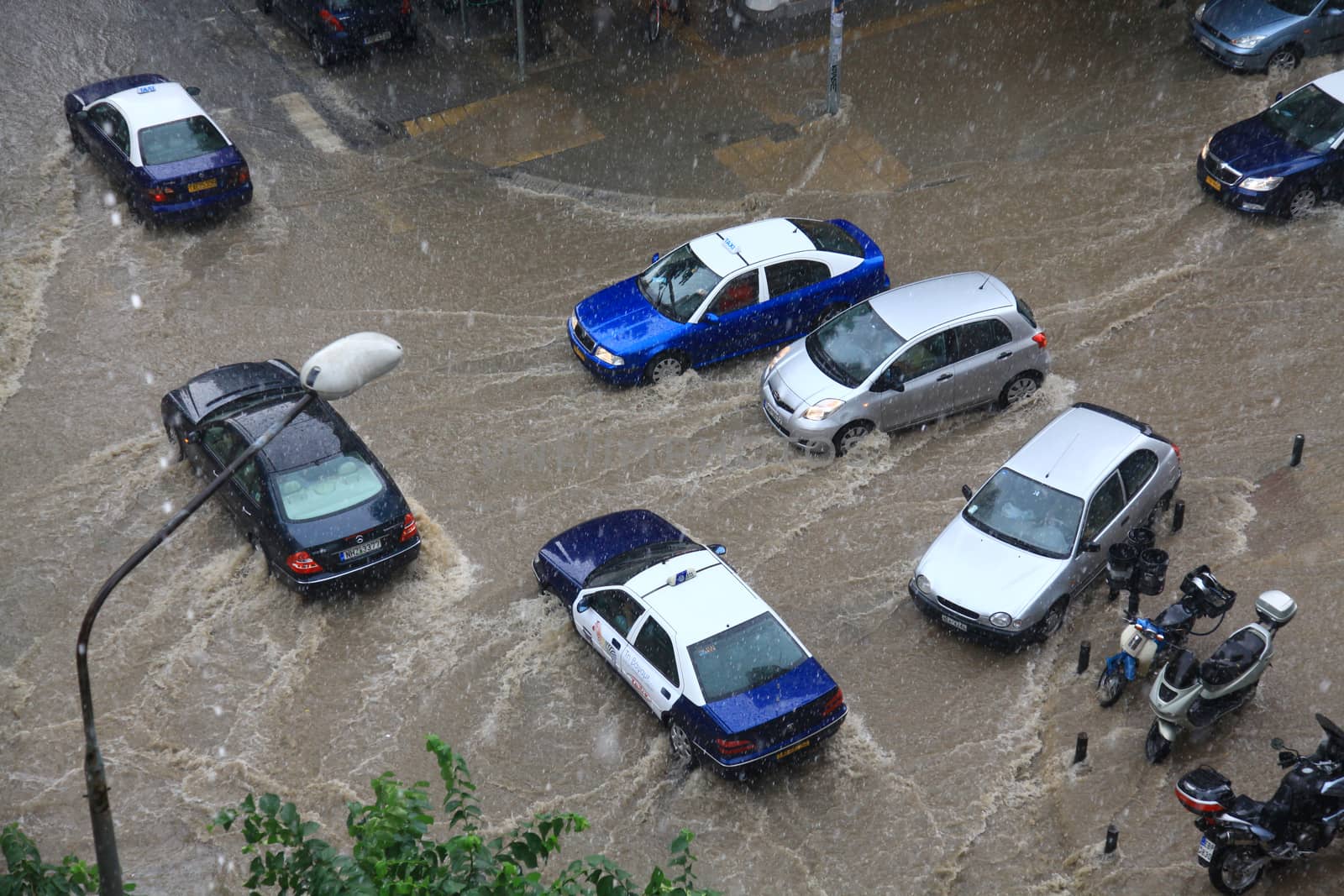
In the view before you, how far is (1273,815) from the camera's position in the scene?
10.2 metres

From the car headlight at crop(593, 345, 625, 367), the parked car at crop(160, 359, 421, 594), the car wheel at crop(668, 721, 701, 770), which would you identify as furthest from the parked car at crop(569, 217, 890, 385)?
the car wheel at crop(668, 721, 701, 770)

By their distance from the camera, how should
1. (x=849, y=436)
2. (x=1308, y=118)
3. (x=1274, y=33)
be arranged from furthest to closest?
(x=1274, y=33)
(x=1308, y=118)
(x=849, y=436)

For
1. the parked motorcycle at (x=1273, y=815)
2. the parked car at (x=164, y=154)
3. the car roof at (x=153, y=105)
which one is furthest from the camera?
the car roof at (x=153, y=105)

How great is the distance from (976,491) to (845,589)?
163 centimetres

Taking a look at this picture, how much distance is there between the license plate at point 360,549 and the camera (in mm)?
13352

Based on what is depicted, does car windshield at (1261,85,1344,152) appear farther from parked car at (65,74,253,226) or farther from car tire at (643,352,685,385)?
parked car at (65,74,253,226)

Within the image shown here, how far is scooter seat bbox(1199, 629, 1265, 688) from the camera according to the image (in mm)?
11195

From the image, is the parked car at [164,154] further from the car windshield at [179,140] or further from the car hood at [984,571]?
the car hood at [984,571]

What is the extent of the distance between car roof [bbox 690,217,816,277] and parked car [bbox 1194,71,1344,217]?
5.98 metres

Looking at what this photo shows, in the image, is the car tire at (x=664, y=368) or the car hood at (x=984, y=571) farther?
the car tire at (x=664, y=368)

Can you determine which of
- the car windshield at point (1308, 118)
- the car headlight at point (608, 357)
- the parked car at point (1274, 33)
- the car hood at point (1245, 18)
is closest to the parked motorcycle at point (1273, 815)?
the car headlight at point (608, 357)

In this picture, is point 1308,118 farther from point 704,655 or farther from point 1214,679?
point 704,655

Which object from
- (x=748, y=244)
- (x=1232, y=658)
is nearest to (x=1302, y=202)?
(x=748, y=244)

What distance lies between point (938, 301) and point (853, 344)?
110cm
